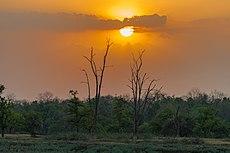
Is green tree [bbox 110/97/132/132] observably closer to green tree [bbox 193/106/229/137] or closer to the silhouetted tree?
green tree [bbox 193/106/229/137]

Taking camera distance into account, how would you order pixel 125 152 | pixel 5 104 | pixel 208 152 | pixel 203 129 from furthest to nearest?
pixel 203 129 < pixel 5 104 < pixel 208 152 < pixel 125 152

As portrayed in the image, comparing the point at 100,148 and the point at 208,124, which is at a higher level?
the point at 208,124

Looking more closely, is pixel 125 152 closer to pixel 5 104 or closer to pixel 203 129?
pixel 5 104

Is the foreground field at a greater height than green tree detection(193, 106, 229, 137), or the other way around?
green tree detection(193, 106, 229, 137)

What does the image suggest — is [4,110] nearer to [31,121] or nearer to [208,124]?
[31,121]

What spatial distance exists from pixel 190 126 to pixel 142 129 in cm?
852

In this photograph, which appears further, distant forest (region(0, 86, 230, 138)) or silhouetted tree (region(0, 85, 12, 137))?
distant forest (region(0, 86, 230, 138))

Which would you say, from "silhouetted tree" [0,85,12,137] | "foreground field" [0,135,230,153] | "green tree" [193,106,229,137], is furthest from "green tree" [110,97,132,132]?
"foreground field" [0,135,230,153]

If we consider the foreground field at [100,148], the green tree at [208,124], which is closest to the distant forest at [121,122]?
the green tree at [208,124]

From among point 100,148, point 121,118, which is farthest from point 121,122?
point 100,148

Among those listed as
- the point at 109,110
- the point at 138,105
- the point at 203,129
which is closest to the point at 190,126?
the point at 203,129

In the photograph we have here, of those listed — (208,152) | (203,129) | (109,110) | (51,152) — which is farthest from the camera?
(109,110)

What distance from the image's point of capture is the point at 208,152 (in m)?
35.7

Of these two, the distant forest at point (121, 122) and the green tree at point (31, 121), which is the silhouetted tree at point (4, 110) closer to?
the distant forest at point (121, 122)
